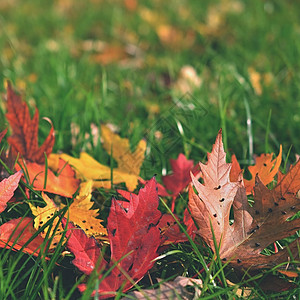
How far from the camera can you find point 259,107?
179 cm

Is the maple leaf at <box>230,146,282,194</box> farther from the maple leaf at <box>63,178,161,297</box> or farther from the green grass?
the maple leaf at <box>63,178,161,297</box>

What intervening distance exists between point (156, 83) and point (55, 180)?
118 cm

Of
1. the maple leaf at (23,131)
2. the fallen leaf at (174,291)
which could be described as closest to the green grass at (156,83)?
the fallen leaf at (174,291)

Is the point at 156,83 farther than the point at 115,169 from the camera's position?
Yes

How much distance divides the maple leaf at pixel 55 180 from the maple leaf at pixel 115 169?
6 centimetres

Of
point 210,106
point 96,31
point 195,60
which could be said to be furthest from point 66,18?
point 210,106

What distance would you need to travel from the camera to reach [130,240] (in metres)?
0.90

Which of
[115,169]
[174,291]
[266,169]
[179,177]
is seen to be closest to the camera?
[174,291]

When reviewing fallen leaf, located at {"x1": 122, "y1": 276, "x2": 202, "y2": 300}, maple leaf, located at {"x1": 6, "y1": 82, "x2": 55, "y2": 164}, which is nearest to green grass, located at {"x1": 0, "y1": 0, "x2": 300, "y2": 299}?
fallen leaf, located at {"x1": 122, "y1": 276, "x2": 202, "y2": 300}

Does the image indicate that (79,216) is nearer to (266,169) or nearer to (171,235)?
(171,235)

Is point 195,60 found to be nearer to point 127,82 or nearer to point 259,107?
point 127,82

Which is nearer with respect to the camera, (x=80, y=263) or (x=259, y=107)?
(x=80, y=263)

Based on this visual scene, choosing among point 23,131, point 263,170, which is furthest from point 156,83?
point 263,170

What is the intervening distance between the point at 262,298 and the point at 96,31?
2.60 metres
